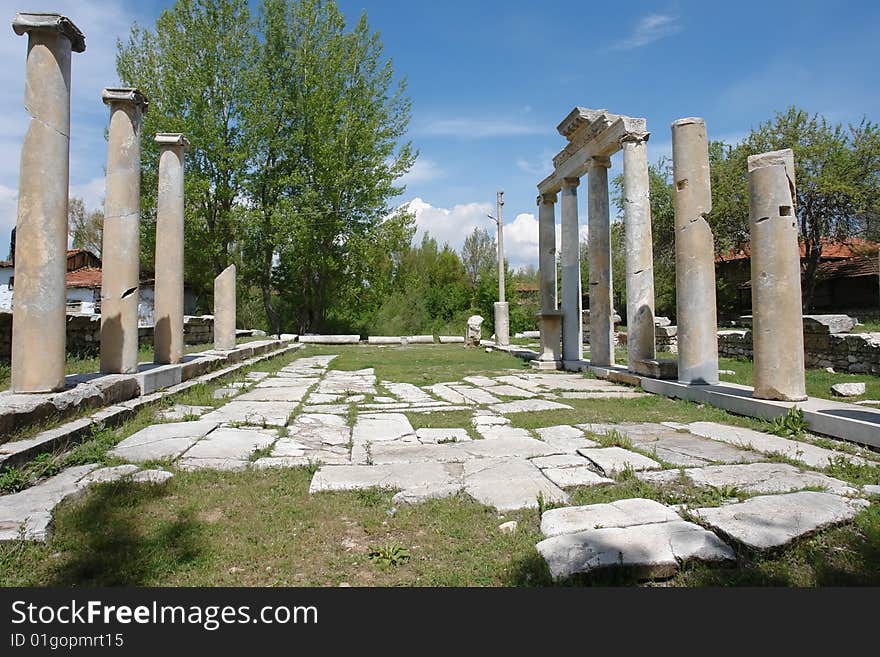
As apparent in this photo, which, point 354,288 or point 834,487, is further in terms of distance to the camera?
point 354,288

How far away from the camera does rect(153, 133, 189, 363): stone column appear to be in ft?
28.3

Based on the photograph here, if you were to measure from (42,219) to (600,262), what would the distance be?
366 inches

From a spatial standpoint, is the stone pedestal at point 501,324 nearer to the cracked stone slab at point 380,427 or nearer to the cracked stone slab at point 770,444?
the cracked stone slab at point 380,427

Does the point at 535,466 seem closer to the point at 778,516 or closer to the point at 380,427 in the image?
the point at 778,516

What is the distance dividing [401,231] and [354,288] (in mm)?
3415

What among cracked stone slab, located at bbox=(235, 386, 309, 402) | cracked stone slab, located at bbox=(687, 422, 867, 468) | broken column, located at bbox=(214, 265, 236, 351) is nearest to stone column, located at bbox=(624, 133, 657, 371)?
cracked stone slab, located at bbox=(687, 422, 867, 468)

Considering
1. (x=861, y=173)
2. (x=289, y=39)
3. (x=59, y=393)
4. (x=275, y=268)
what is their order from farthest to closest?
(x=275, y=268) < (x=289, y=39) < (x=861, y=173) < (x=59, y=393)

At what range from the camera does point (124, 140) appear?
286 inches

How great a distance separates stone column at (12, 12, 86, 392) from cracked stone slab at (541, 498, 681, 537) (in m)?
4.97

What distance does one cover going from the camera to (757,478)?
385 cm

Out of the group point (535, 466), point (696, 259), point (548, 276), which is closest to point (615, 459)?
point (535, 466)

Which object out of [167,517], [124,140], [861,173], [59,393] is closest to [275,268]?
[124,140]

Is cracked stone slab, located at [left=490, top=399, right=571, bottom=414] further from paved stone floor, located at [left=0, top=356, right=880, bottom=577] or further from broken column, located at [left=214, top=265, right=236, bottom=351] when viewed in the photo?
broken column, located at [left=214, top=265, right=236, bottom=351]

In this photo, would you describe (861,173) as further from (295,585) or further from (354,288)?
(295,585)
